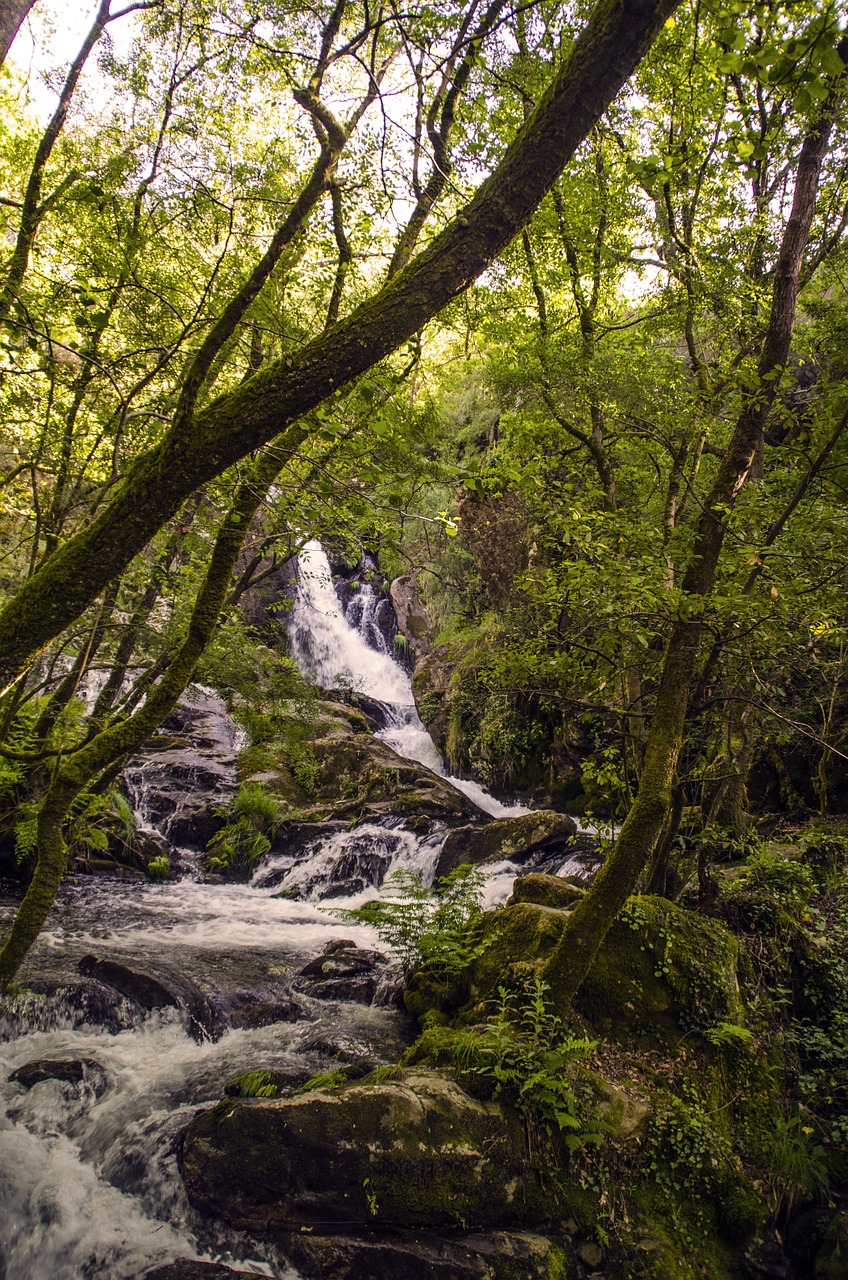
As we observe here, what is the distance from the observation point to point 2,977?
481cm

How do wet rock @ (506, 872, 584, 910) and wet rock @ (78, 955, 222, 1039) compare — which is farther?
wet rock @ (506, 872, 584, 910)

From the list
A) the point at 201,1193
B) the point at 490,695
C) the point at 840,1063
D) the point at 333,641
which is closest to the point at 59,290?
the point at 201,1193

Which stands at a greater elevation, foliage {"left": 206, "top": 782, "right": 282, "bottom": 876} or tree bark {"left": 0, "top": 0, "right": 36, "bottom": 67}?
tree bark {"left": 0, "top": 0, "right": 36, "bottom": 67}

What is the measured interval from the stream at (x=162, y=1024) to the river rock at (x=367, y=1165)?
0.65ft

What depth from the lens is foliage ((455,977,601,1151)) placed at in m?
3.93

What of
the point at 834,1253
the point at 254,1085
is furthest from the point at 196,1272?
the point at 834,1253

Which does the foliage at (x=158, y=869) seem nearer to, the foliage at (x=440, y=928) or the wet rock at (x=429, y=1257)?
the foliage at (x=440, y=928)

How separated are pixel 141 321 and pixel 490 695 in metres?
10.5

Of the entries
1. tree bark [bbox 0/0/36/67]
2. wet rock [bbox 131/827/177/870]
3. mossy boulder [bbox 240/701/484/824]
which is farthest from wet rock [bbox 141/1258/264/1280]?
mossy boulder [bbox 240/701/484/824]

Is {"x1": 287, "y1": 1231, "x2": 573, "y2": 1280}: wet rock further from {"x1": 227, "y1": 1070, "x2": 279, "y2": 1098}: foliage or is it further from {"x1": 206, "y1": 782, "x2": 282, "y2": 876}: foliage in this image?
{"x1": 206, "y1": 782, "x2": 282, "y2": 876}: foliage

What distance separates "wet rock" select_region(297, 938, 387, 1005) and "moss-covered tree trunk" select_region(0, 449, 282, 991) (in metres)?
3.47

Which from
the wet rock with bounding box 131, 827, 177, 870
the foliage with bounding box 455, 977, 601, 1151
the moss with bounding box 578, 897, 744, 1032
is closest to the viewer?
the foliage with bounding box 455, 977, 601, 1151

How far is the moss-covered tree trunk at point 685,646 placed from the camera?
4328mm

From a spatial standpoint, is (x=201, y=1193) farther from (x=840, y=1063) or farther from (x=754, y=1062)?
(x=840, y=1063)
